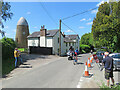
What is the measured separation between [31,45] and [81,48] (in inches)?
763

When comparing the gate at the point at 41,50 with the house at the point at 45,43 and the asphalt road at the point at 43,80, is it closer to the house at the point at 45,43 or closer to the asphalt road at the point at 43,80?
the house at the point at 45,43

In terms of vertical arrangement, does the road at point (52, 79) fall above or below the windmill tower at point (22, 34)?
below

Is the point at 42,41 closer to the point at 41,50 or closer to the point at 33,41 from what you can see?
the point at 41,50

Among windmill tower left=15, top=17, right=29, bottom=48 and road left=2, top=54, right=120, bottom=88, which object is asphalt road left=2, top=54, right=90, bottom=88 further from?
windmill tower left=15, top=17, right=29, bottom=48

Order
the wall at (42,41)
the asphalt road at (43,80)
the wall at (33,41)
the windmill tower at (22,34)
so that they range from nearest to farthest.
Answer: the asphalt road at (43,80)
the wall at (42,41)
the wall at (33,41)
the windmill tower at (22,34)

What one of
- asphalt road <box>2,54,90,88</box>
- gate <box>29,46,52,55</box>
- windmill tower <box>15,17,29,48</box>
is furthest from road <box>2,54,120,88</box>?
windmill tower <box>15,17,29,48</box>

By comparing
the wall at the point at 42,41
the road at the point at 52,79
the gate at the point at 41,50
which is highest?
the wall at the point at 42,41

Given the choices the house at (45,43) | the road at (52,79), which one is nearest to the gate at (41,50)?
the house at (45,43)

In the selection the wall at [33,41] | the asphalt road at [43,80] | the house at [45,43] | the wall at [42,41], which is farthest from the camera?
the wall at [33,41]

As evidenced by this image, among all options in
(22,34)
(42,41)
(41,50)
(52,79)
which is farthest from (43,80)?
(22,34)

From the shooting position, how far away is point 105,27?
20391 mm

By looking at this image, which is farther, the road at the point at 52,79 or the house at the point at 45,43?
the house at the point at 45,43

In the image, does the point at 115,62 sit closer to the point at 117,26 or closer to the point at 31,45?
the point at 117,26

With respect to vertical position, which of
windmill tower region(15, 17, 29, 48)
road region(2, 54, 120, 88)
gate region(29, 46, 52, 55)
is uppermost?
windmill tower region(15, 17, 29, 48)
